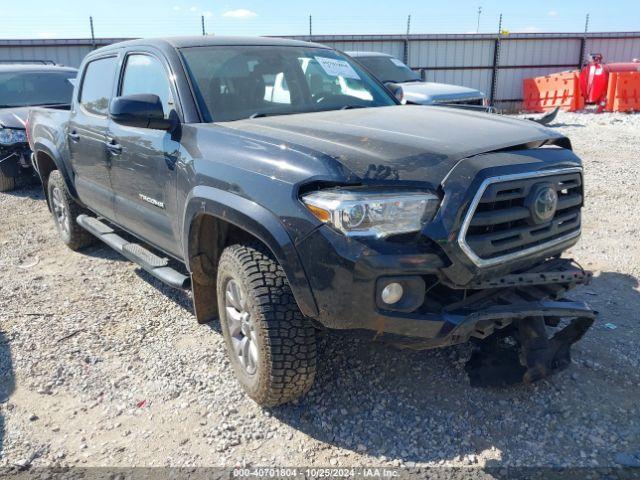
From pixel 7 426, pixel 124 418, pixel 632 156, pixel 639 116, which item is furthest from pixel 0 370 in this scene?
pixel 639 116

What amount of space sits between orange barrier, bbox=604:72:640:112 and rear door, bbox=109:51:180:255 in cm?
1630

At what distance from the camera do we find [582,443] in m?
2.67

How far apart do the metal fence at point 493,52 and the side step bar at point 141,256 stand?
14374 millimetres

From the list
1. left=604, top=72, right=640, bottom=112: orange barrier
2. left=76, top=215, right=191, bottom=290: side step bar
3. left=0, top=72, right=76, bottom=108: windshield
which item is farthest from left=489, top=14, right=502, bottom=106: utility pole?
left=76, top=215, right=191, bottom=290: side step bar

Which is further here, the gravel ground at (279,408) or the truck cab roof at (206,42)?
the truck cab roof at (206,42)

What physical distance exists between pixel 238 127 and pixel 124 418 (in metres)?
1.71

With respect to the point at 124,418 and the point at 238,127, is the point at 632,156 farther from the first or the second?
the point at 124,418

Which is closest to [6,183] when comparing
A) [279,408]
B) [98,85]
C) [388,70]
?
[98,85]

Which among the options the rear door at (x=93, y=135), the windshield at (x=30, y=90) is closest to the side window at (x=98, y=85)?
the rear door at (x=93, y=135)

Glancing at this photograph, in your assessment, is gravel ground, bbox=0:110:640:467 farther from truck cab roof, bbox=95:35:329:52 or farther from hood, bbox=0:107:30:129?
hood, bbox=0:107:30:129

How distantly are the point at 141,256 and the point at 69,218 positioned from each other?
2.02m

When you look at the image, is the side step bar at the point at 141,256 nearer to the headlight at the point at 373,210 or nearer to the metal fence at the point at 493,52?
the headlight at the point at 373,210

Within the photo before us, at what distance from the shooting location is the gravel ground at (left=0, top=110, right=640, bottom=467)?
2.68 m

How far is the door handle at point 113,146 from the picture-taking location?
3964mm
